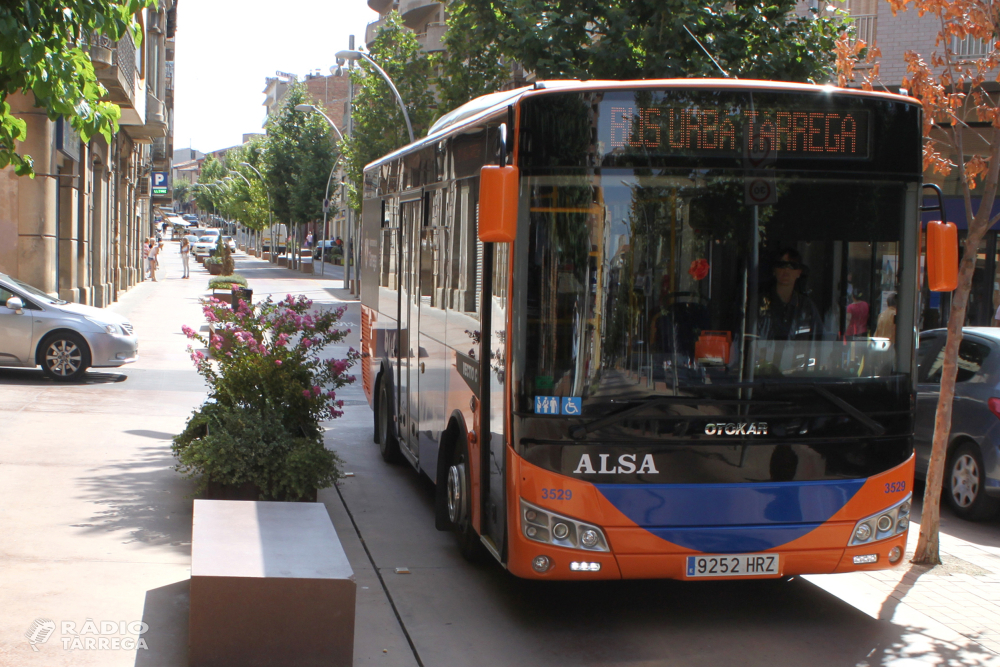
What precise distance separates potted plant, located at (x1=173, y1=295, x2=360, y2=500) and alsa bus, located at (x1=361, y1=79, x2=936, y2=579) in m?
2.43

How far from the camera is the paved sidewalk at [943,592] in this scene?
6.17m

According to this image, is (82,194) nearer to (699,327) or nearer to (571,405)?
(571,405)

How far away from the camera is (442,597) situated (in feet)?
20.8

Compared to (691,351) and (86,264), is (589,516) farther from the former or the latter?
(86,264)

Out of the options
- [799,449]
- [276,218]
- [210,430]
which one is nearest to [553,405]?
[799,449]

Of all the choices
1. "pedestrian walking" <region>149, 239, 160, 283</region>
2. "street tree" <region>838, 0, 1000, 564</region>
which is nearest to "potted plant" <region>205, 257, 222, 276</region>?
"pedestrian walking" <region>149, 239, 160, 283</region>

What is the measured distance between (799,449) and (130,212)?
41.0 m

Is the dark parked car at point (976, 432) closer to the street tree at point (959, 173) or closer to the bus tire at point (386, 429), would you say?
the street tree at point (959, 173)

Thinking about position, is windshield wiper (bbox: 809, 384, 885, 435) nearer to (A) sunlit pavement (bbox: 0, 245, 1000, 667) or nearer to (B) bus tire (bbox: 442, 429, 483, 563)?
(A) sunlit pavement (bbox: 0, 245, 1000, 667)

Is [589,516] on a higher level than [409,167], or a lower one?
lower

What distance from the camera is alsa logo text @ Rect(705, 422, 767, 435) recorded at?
18.1ft

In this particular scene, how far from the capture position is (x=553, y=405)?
541 cm

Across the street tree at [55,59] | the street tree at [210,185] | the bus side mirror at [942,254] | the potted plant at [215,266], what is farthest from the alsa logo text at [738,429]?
the street tree at [210,185]

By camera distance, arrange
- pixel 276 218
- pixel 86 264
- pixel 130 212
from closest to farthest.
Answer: pixel 86 264
pixel 130 212
pixel 276 218
